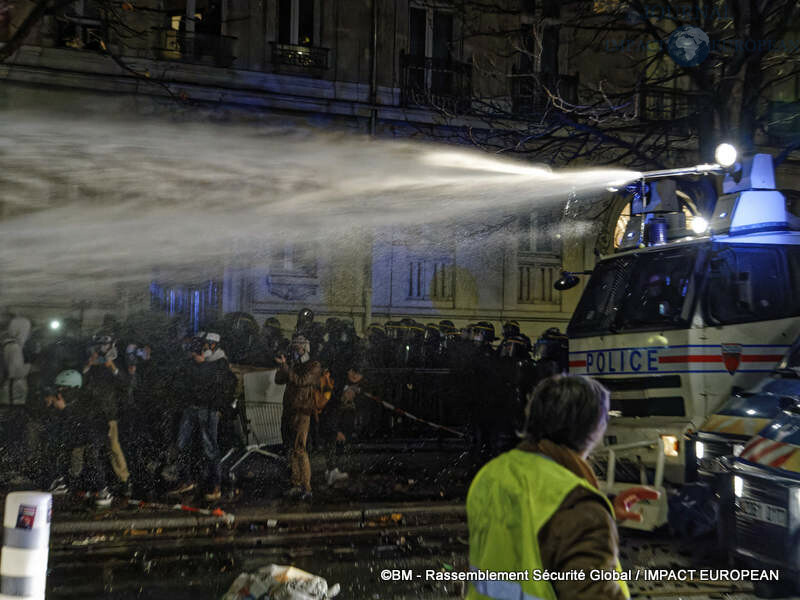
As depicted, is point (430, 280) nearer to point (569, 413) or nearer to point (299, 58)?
point (299, 58)

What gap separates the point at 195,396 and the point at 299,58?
9.80 metres

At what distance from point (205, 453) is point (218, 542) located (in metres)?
2.05

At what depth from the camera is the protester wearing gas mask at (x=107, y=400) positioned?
9289 mm

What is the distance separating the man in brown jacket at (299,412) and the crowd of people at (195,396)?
14mm

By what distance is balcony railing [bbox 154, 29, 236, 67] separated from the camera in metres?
16.1

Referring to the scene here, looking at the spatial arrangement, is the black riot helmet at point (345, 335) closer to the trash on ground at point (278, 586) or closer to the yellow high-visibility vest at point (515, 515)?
the trash on ground at point (278, 586)

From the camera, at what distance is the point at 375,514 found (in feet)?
29.0

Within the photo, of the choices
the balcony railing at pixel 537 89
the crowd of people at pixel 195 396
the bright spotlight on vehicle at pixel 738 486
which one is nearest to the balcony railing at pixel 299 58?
the balcony railing at pixel 537 89

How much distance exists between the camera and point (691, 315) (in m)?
7.61

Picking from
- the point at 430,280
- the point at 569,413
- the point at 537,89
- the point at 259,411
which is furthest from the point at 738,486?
the point at 537,89

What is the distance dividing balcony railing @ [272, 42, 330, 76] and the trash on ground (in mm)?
13698

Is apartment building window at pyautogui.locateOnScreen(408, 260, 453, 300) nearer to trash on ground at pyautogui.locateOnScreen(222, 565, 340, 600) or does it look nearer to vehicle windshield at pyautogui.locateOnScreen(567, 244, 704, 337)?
vehicle windshield at pyautogui.locateOnScreen(567, 244, 704, 337)

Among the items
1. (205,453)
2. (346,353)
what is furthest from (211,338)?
(346,353)

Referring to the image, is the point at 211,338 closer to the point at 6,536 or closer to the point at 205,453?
the point at 205,453
